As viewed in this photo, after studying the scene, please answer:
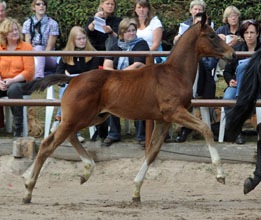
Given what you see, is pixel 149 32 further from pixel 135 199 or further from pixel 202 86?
pixel 135 199

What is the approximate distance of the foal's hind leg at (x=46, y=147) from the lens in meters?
7.39

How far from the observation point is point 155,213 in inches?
273

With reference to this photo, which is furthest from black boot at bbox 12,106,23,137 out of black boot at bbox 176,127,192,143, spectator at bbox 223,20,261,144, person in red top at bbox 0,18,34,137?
spectator at bbox 223,20,261,144

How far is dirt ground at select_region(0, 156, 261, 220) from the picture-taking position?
22.6 ft

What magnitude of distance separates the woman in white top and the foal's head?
→ 213 cm

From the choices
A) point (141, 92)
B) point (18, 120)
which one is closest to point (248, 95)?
point (141, 92)

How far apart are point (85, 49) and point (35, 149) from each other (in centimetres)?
151

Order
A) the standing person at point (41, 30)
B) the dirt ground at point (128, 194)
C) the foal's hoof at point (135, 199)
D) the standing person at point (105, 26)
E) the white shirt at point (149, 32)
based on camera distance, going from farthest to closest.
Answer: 1. the standing person at point (41, 30)
2. the standing person at point (105, 26)
3. the white shirt at point (149, 32)
4. the foal's hoof at point (135, 199)
5. the dirt ground at point (128, 194)

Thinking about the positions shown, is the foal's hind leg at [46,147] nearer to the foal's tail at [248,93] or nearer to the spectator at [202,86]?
the foal's tail at [248,93]

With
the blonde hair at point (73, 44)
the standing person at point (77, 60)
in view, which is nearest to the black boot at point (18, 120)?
the standing person at point (77, 60)

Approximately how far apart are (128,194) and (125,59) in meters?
1.87

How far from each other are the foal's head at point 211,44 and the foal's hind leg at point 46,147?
1698 millimetres

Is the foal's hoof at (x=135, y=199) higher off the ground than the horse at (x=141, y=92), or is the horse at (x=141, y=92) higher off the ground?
the horse at (x=141, y=92)

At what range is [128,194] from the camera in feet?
27.1
